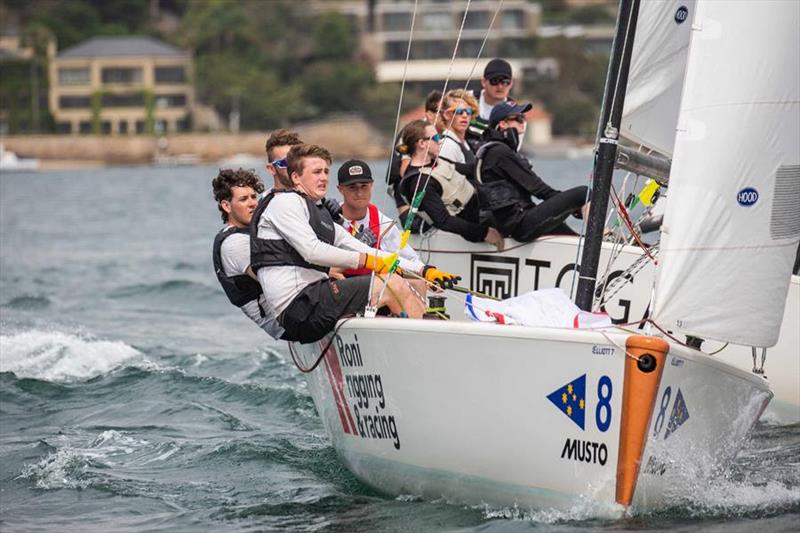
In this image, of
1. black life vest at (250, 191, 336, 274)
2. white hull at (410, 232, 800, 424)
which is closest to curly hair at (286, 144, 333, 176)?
black life vest at (250, 191, 336, 274)

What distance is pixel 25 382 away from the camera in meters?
10.4

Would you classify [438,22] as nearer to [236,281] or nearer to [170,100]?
[170,100]

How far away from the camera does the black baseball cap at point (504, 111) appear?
29.1ft

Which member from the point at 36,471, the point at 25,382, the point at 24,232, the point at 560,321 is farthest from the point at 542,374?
the point at 24,232

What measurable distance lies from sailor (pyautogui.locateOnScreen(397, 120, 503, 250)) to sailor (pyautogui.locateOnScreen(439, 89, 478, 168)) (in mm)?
123

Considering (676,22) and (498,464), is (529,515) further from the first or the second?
(676,22)

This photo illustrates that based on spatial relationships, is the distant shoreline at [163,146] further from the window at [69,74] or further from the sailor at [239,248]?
the sailor at [239,248]

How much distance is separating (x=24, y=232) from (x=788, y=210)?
23.5m

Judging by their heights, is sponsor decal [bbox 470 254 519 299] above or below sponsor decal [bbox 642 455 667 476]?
above

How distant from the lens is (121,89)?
8631 centimetres

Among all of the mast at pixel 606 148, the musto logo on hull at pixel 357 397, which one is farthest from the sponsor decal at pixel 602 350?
the musto logo on hull at pixel 357 397

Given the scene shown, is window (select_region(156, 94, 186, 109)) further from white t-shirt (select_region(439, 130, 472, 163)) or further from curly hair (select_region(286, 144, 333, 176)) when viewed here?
curly hair (select_region(286, 144, 333, 176))

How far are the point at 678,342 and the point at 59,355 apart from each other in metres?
6.40

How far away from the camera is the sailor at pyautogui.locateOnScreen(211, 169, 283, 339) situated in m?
7.35
